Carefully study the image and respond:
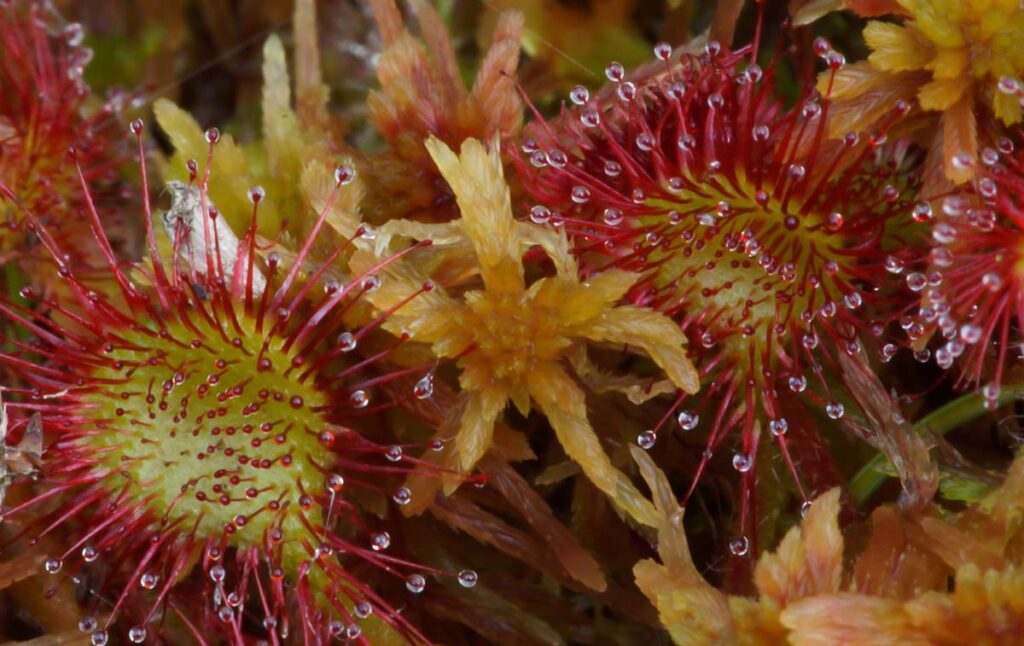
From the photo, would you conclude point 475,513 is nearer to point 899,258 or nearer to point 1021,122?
point 899,258

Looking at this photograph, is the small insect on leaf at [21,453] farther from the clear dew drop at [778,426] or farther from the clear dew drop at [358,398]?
the clear dew drop at [778,426]

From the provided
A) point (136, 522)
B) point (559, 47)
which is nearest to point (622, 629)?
point (136, 522)

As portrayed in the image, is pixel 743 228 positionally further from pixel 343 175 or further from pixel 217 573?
pixel 217 573

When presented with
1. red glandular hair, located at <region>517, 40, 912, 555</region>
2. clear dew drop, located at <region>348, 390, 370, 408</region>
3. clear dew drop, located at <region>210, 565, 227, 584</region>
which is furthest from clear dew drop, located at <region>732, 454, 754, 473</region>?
clear dew drop, located at <region>210, 565, 227, 584</region>

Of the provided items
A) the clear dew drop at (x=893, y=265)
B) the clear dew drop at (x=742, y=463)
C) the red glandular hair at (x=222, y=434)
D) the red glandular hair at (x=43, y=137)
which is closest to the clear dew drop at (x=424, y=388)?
the red glandular hair at (x=222, y=434)

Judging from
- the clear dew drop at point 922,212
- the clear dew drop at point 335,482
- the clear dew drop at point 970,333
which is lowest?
the clear dew drop at point 970,333

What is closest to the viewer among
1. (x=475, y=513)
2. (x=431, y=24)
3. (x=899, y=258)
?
(x=899, y=258)
